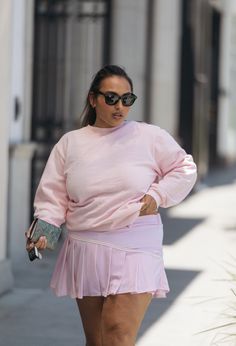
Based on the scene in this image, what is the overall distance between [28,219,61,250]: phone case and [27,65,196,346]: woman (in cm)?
3

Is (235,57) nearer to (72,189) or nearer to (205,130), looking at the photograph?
(205,130)

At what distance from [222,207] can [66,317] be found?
9.08 m

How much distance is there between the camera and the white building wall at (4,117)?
898 cm

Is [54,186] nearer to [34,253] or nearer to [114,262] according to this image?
[34,253]

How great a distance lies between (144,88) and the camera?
53.8ft

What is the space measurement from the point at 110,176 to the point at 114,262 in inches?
15.5

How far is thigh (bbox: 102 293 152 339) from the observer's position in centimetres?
477

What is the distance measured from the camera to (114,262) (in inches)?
191

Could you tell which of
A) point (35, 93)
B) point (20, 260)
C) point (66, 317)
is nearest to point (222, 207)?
point (35, 93)

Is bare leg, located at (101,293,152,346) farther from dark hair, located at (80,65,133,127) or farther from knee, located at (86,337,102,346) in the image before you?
dark hair, located at (80,65,133,127)

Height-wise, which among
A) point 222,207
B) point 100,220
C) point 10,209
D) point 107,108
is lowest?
point 222,207

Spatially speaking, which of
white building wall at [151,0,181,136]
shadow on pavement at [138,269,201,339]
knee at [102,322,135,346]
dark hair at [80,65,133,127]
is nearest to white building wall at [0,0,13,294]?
shadow on pavement at [138,269,201,339]

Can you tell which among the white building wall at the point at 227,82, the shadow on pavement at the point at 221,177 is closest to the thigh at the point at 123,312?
the shadow on pavement at the point at 221,177

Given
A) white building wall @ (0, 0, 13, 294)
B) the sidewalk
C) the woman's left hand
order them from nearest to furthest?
1. the woman's left hand
2. the sidewalk
3. white building wall @ (0, 0, 13, 294)
